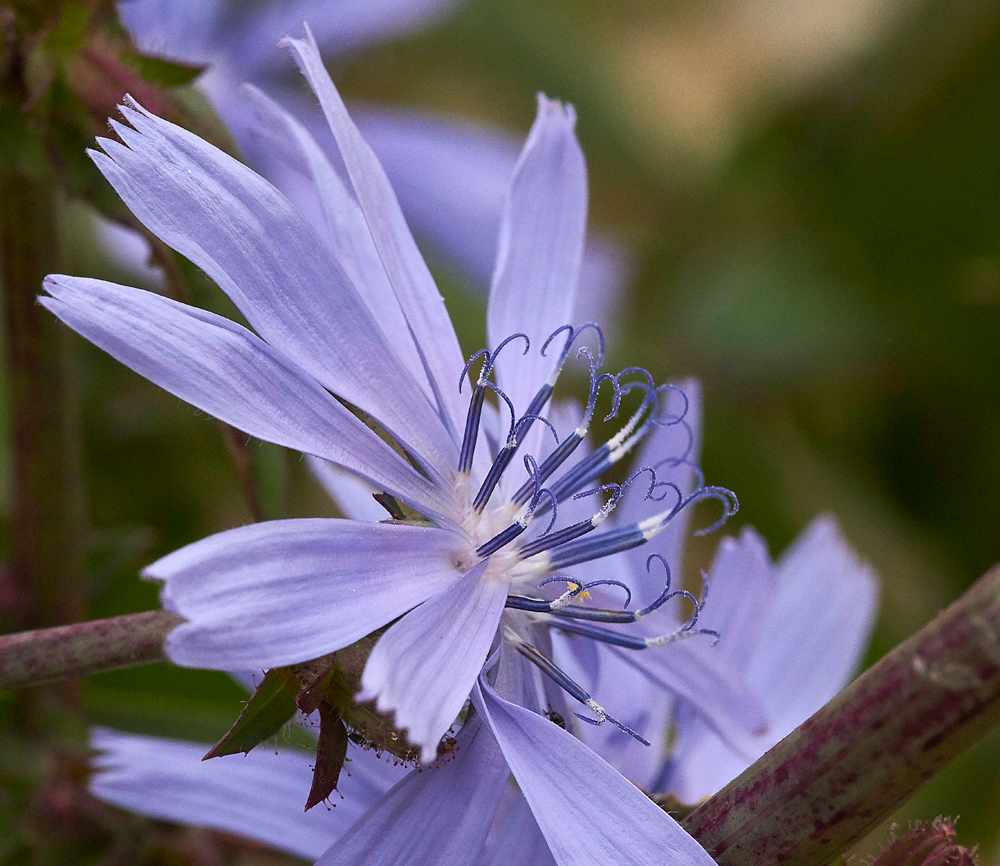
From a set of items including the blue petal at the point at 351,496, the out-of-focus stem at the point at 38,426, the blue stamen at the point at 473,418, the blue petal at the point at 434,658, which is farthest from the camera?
the out-of-focus stem at the point at 38,426

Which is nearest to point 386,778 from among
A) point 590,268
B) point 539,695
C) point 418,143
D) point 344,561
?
point 539,695

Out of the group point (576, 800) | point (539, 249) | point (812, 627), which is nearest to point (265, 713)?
point (576, 800)

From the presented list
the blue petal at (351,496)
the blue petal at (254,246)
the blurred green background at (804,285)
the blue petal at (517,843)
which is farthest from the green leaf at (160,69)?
the blurred green background at (804,285)

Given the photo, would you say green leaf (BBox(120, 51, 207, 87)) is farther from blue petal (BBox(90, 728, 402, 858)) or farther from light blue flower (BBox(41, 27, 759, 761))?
blue petal (BBox(90, 728, 402, 858))

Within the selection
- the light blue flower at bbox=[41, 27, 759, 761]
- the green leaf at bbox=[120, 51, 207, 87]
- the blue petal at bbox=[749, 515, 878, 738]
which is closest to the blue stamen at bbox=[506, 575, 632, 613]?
the light blue flower at bbox=[41, 27, 759, 761]

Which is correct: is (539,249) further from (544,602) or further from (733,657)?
(733,657)

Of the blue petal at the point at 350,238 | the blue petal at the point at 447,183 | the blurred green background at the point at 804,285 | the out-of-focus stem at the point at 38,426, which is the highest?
the blurred green background at the point at 804,285

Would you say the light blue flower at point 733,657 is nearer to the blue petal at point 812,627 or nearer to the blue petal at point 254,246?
the blue petal at point 812,627
